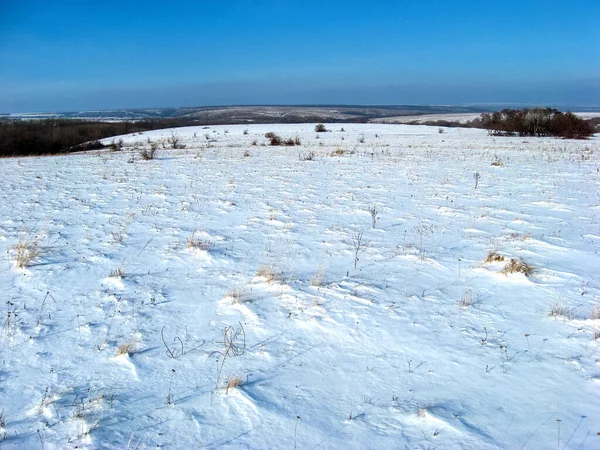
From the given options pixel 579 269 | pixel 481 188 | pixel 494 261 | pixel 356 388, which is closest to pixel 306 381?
pixel 356 388

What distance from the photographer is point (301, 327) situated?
13.7 feet

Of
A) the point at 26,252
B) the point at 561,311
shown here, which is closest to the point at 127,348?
the point at 26,252

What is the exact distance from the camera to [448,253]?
6148 mm

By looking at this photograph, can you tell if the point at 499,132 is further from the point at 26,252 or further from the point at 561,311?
the point at 26,252

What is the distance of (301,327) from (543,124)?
119 ft

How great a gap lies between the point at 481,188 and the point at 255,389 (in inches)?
379

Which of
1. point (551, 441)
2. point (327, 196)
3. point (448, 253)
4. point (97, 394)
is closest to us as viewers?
point (551, 441)

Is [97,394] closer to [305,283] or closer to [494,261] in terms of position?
[305,283]

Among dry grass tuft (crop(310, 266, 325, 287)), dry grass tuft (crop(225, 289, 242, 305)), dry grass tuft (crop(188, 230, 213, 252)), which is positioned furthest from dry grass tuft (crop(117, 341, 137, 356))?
dry grass tuft (crop(188, 230, 213, 252))

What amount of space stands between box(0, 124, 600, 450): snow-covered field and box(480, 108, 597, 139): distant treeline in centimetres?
2750

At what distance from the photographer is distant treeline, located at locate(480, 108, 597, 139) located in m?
31.7

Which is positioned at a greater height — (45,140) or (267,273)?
(45,140)

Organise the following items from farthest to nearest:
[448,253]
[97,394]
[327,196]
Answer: [327,196] < [448,253] < [97,394]

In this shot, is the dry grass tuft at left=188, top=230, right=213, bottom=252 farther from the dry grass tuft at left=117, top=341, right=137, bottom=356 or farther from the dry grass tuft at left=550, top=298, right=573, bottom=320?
the dry grass tuft at left=550, top=298, right=573, bottom=320
